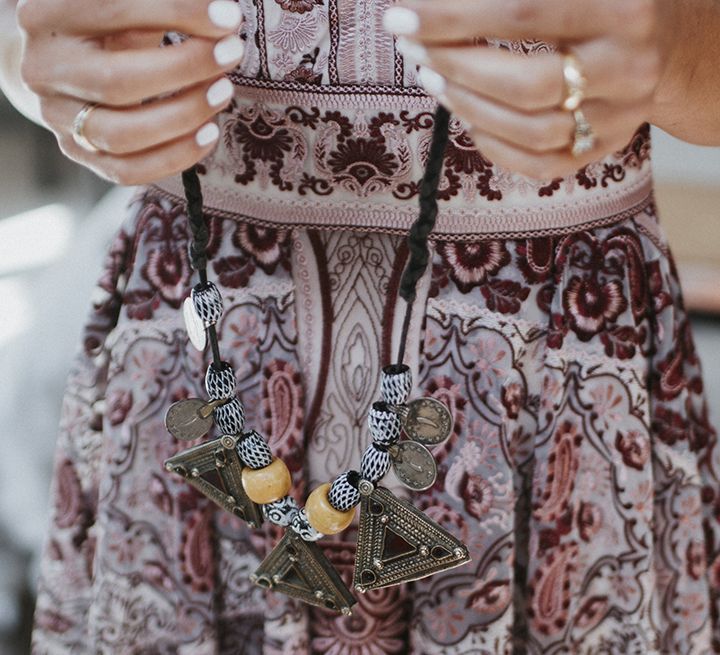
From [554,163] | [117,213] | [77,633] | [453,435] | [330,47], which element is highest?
[117,213]

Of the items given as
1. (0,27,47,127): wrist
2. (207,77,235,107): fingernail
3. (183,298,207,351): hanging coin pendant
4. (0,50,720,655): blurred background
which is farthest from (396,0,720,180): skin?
(0,50,720,655): blurred background

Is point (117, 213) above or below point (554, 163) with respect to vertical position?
above

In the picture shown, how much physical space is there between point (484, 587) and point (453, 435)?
11 centimetres

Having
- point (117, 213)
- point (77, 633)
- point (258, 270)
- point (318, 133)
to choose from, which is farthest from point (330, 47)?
point (117, 213)

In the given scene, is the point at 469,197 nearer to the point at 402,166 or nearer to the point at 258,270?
the point at 402,166

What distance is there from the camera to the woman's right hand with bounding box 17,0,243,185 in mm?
414

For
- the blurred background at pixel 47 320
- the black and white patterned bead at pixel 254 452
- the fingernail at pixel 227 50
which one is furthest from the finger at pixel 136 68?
the blurred background at pixel 47 320

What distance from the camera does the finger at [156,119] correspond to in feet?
1.42

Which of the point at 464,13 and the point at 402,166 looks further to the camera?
the point at 402,166

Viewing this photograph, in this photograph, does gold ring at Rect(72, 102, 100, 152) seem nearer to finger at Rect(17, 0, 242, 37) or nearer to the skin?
finger at Rect(17, 0, 242, 37)

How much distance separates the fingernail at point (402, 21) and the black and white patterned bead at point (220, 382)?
0.80 feet

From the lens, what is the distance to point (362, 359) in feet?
1.95

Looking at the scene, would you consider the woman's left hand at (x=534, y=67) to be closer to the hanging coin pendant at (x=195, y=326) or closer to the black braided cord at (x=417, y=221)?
the black braided cord at (x=417, y=221)

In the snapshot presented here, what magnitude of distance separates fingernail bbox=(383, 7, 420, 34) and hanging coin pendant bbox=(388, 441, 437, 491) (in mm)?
236
